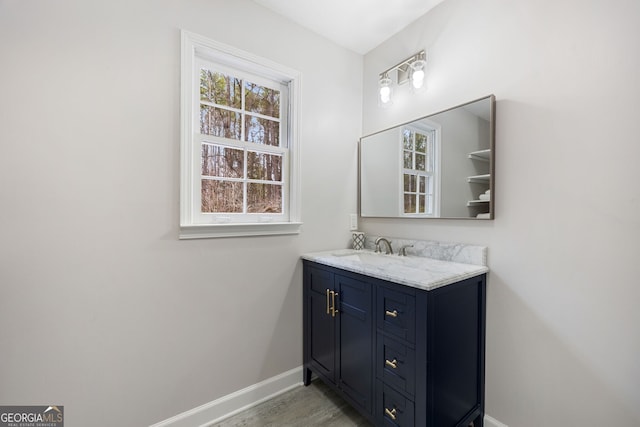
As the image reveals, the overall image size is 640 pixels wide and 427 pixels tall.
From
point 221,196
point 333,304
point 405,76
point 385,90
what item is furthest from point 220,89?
point 333,304

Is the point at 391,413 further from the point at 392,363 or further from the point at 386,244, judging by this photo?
the point at 386,244

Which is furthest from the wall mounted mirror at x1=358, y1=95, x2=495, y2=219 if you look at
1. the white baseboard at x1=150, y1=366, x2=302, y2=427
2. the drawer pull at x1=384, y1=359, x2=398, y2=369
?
the white baseboard at x1=150, y1=366, x2=302, y2=427

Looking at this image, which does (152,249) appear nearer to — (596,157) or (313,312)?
(313,312)

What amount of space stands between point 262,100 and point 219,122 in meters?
0.39

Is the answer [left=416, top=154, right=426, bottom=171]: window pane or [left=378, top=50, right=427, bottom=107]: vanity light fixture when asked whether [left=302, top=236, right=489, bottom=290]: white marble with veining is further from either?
[left=378, top=50, right=427, bottom=107]: vanity light fixture

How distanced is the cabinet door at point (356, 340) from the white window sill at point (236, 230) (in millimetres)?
541

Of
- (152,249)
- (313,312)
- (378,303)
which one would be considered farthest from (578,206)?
(152,249)

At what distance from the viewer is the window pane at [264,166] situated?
1.91 m

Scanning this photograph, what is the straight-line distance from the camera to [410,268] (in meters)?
1.56

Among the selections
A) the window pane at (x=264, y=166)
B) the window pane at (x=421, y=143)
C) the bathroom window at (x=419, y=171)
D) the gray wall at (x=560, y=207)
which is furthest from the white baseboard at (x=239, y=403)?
the window pane at (x=421, y=143)

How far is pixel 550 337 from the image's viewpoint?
1358 mm

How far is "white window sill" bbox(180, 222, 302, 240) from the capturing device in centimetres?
160

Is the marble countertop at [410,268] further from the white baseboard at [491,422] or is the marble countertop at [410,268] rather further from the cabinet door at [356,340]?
the white baseboard at [491,422]

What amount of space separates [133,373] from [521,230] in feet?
7.45
